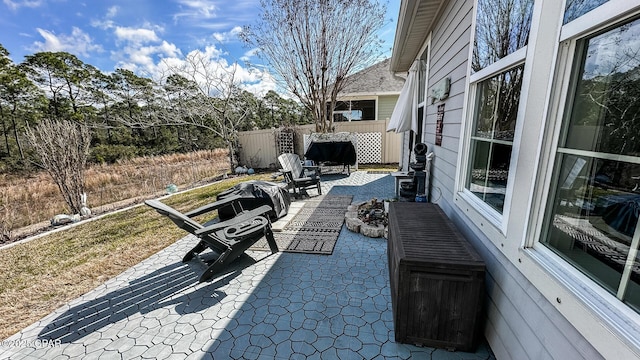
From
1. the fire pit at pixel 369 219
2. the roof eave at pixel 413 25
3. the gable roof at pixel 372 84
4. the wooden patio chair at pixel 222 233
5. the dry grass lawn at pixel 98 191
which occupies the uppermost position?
the gable roof at pixel 372 84

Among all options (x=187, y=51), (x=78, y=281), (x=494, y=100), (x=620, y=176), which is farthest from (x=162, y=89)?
(x=620, y=176)

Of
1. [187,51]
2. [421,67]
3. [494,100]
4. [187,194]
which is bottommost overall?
[187,194]

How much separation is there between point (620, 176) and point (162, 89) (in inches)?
509

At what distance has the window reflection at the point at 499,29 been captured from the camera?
1.56 metres

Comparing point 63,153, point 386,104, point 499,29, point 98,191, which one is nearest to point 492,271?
point 499,29

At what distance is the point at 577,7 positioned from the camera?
3.48 ft

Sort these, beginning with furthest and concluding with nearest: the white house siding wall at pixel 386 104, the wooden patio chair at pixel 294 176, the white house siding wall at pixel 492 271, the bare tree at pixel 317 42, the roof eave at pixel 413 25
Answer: the white house siding wall at pixel 386 104 → the bare tree at pixel 317 42 → the wooden patio chair at pixel 294 176 → the roof eave at pixel 413 25 → the white house siding wall at pixel 492 271

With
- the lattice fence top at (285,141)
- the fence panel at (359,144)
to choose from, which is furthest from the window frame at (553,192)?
the lattice fence top at (285,141)

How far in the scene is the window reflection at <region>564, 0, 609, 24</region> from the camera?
982 millimetres

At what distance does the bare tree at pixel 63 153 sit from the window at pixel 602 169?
300 inches

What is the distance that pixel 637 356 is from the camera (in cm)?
73

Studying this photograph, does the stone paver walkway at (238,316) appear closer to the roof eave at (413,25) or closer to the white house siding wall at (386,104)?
the roof eave at (413,25)

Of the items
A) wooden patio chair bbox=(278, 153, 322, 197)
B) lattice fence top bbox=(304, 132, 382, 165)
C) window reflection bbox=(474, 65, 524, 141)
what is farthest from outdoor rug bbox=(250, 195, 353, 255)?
lattice fence top bbox=(304, 132, 382, 165)

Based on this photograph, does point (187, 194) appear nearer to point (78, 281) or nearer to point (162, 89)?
point (78, 281)
